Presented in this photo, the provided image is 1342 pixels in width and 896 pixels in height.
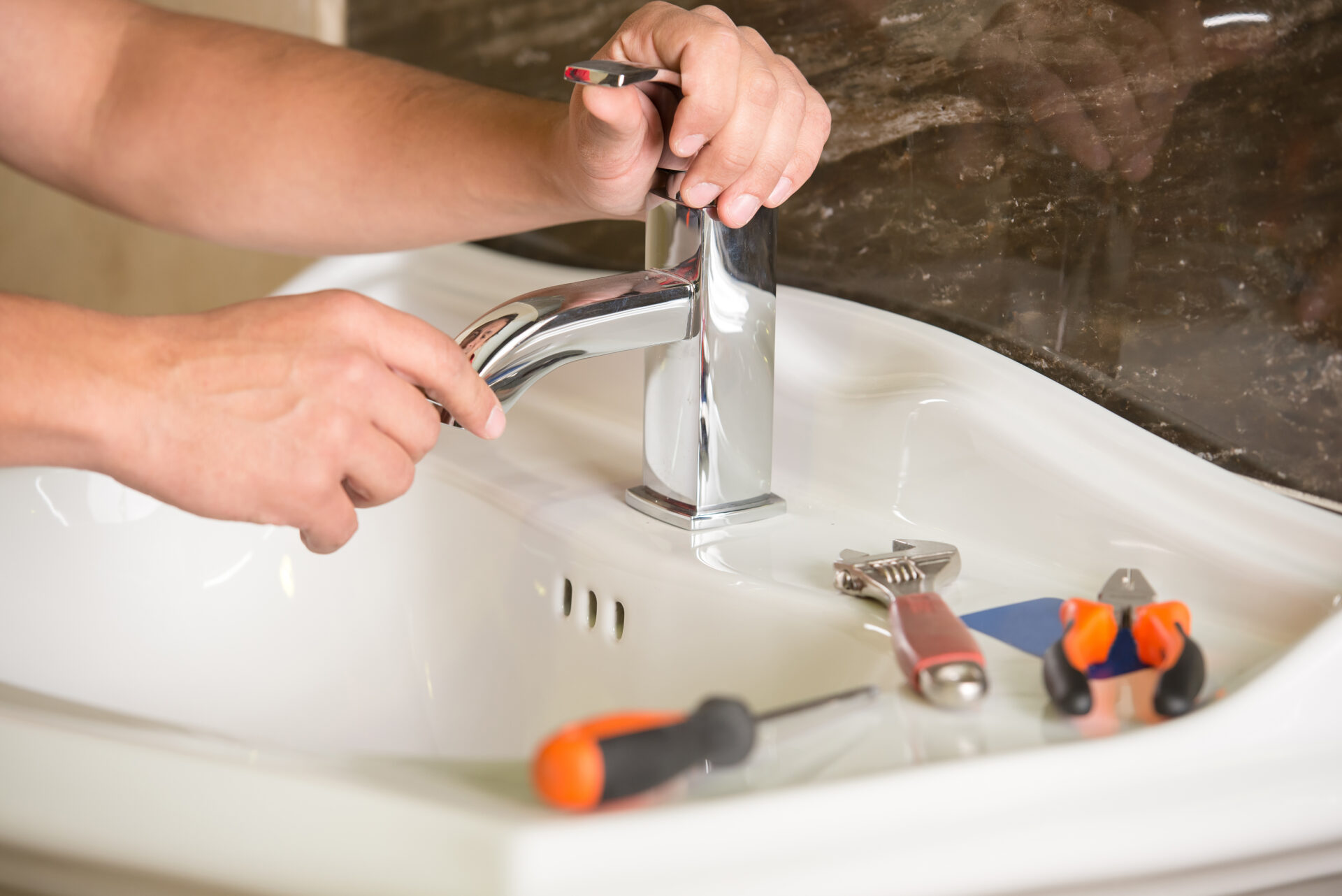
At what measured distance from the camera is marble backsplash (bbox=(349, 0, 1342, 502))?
0.44m

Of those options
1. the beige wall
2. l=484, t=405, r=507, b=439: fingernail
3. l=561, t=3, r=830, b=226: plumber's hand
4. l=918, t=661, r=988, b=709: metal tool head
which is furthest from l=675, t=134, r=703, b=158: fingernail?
the beige wall

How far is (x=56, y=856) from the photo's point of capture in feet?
0.88

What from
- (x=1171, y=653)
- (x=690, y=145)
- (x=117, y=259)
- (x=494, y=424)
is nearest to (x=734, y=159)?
(x=690, y=145)

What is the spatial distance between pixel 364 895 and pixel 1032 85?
0.44 meters

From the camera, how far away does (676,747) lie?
0.26m

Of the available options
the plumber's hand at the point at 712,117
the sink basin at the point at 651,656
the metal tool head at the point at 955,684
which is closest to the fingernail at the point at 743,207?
the plumber's hand at the point at 712,117

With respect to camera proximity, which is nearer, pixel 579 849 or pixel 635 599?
pixel 579 849

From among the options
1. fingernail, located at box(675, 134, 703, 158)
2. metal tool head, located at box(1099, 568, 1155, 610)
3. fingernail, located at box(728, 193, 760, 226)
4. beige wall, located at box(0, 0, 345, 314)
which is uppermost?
fingernail, located at box(675, 134, 703, 158)

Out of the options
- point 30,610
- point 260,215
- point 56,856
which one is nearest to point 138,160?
point 260,215

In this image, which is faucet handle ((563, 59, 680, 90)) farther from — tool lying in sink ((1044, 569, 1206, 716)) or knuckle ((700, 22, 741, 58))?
tool lying in sink ((1044, 569, 1206, 716))

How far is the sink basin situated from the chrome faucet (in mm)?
28

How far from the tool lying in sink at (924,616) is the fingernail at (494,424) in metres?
0.15

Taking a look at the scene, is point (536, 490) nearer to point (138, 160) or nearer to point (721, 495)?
point (721, 495)

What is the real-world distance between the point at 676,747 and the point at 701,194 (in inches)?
10.5
